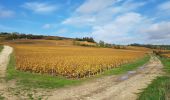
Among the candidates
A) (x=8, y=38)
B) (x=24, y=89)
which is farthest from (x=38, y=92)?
(x=8, y=38)

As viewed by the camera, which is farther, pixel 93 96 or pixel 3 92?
pixel 3 92

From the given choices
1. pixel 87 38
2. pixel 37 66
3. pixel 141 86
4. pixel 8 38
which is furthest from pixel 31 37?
pixel 141 86

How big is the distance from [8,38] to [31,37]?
14.3m

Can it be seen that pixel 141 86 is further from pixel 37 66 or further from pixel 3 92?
pixel 37 66

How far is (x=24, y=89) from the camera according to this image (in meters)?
21.7

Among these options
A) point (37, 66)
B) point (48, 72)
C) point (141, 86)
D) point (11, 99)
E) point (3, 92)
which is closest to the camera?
point (11, 99)

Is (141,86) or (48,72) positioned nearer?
(141,86)

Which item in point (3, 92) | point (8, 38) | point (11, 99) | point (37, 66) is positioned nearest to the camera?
point (11, 99)

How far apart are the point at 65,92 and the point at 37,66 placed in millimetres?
16347

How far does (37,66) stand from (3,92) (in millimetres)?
16276

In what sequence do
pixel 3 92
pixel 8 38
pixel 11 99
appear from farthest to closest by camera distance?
pixel 8 38 < pixel 3 92 < pixel 11 99

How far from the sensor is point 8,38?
159250mm

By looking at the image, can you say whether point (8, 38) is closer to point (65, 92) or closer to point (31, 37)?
point (31, 37)

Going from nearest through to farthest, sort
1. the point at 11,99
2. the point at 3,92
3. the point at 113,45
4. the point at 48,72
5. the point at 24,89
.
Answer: the point at 11,99 → the point at 3,92 → the point at 24,89 → the point at 48,72 → the point at 113,45
